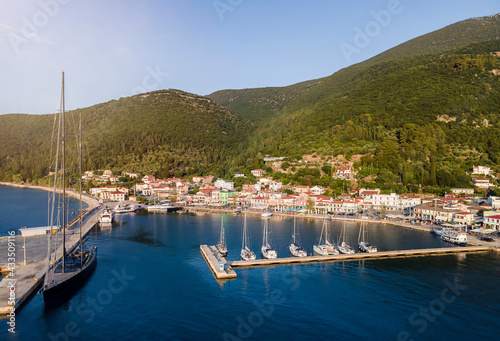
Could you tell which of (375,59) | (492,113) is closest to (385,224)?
(492,113)

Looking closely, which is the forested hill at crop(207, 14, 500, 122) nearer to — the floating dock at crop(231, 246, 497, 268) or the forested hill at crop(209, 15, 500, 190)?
the forested hill at crop(209, 15, 500, 190)

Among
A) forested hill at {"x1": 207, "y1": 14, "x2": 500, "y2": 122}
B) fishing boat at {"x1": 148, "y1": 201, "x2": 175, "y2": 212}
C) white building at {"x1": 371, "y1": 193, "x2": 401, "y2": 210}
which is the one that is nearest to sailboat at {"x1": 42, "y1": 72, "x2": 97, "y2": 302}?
fishing boat at {"x1": 148, "y1": 201, "x2": 175, "y2": 212}

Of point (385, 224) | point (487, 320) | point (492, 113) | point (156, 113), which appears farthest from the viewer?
Answer: point (156, 113)

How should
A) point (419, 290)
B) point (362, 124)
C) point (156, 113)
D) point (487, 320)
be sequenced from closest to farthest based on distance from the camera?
point (487, 320) < point (419, 290) < point (362, 124) < point (156, 113)

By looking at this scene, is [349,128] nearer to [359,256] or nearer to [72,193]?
[359,256]

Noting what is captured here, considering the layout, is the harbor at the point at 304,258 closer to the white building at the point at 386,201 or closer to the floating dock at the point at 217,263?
the floating dock at the point at 217,263

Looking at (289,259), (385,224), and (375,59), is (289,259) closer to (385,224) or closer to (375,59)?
(385,224)

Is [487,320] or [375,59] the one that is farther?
[375,59]
